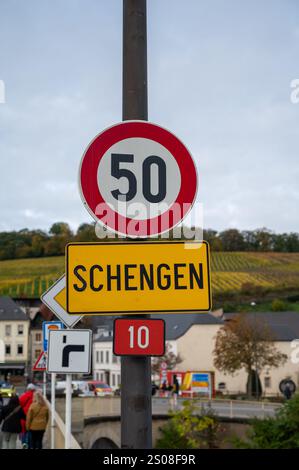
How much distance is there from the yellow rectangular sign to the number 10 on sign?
8 cm

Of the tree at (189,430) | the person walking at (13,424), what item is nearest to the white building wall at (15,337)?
the tree at (189,430)

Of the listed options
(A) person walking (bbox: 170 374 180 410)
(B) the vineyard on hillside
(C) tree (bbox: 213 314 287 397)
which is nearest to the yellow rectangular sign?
(A) person walking (bbox: 170 374 180 410)

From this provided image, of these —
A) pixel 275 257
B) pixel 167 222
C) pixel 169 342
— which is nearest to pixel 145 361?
pixel 167 222

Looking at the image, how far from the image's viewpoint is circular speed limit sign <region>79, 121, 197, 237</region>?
153 inches

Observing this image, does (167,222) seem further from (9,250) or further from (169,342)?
(9,250)

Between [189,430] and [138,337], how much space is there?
88.9ft

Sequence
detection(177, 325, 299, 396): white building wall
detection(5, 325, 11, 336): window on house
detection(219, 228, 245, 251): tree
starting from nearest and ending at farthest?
detection(177, 325, 299, 396): white building wall < detection(5, 325, 11, 336): window on house < detection(219, 228, 245, 251): tree

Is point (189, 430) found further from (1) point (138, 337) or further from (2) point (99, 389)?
(2) point (99, 389)

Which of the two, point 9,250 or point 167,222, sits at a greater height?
point 9,250

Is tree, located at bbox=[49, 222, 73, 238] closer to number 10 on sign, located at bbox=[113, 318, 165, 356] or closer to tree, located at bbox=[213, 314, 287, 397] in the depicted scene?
tree, located at bbox=[213, 314, 287, 397]

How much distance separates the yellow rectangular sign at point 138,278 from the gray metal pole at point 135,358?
33 centimetres

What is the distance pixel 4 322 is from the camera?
115812 mm

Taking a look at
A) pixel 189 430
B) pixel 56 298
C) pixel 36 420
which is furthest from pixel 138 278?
pixel 189 430
